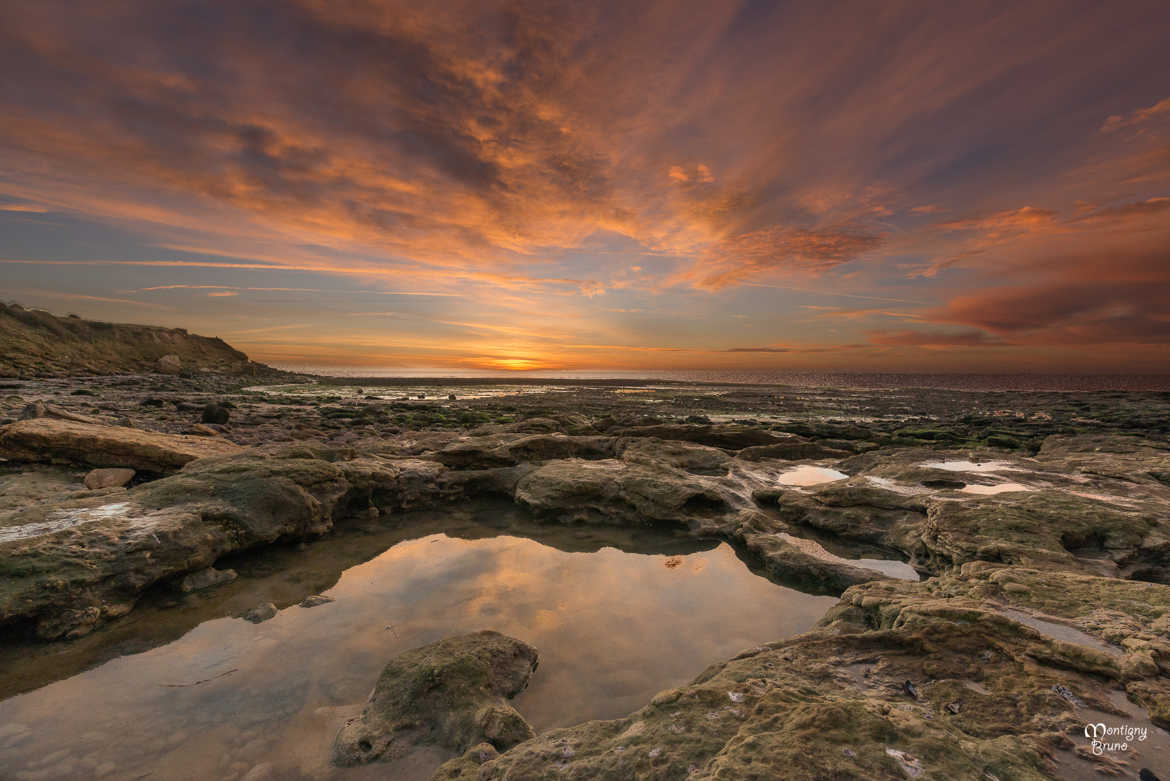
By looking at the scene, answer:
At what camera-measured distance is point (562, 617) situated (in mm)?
5625

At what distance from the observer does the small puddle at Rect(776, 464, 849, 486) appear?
11489mm

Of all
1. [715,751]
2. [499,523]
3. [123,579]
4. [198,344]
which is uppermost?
[198,344]

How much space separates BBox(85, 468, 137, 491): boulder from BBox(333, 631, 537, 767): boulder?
7.99 meters

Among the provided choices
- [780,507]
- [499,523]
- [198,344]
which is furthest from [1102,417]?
[198,344]

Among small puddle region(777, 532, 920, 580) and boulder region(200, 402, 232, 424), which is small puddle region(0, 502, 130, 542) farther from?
boulder region(200, 402, 232, 424)

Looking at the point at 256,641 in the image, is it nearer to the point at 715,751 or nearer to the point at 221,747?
the point at 221,747

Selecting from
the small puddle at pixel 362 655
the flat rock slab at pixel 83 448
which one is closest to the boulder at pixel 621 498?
the small puddle at pixel 362 655

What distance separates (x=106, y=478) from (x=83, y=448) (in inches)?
56.2

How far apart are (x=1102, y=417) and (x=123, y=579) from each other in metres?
45.8

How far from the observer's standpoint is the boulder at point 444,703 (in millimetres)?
3549

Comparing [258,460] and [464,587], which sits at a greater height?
[258,460]

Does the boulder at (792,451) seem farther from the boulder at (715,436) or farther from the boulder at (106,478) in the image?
the boulder at (106,478)

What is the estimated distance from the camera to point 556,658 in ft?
15.8

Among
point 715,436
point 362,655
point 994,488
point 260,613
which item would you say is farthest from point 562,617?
point 715,436
